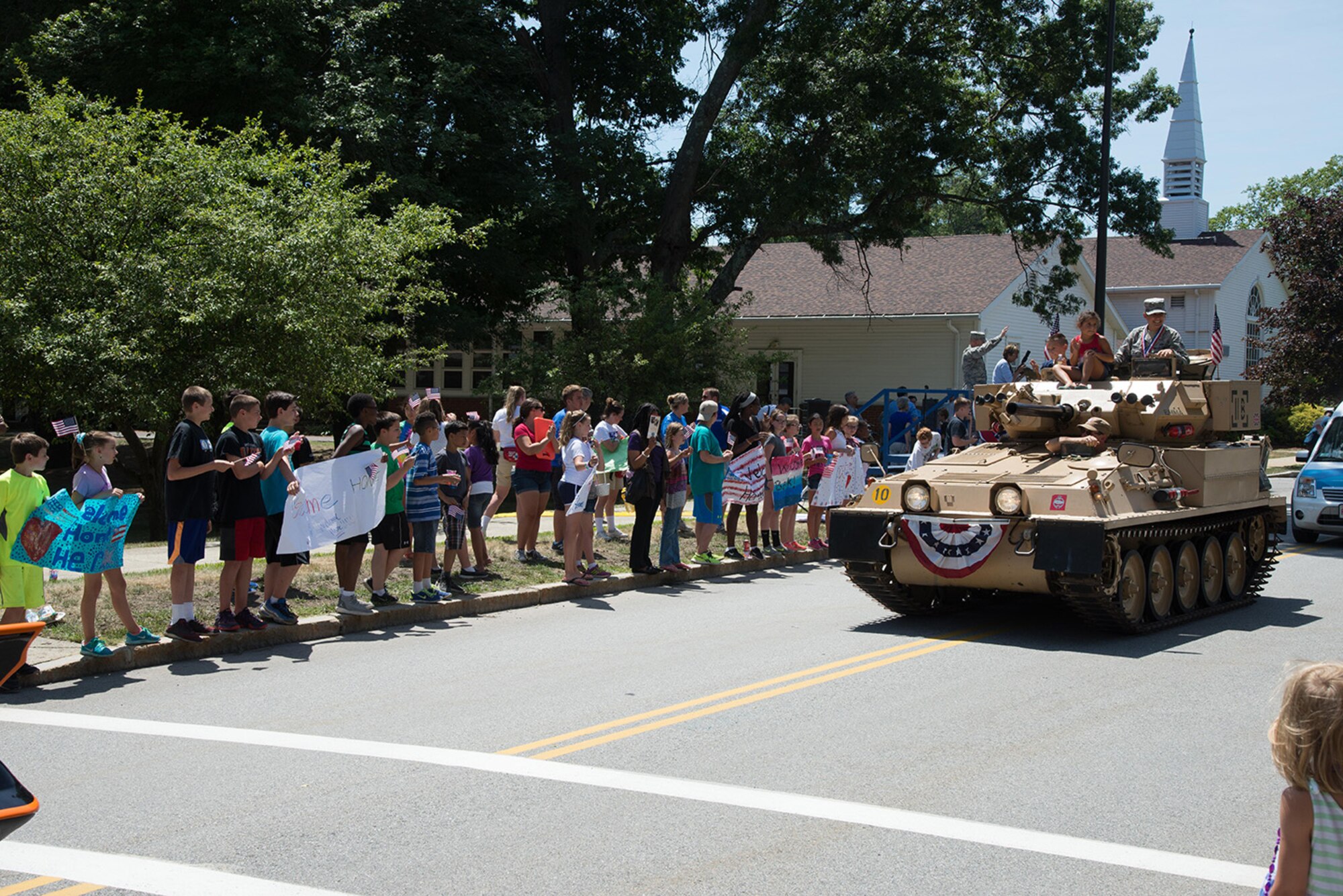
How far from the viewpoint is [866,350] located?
35188 mm

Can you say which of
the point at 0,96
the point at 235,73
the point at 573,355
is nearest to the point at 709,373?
the point at 573,355

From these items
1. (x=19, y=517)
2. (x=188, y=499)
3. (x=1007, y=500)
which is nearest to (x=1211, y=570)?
(x=1007, y=500)

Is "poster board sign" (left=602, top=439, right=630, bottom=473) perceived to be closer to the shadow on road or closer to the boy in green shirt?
the shadow on road

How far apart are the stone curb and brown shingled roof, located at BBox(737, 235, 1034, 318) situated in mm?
19816

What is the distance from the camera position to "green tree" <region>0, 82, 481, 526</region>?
16812 mm

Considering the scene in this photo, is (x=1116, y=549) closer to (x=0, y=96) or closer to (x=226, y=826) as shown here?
(x=226, y=826)

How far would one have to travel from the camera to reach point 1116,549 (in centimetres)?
1016

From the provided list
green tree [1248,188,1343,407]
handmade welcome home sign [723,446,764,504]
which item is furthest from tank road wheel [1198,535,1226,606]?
green tree [1248,188,1343,407]

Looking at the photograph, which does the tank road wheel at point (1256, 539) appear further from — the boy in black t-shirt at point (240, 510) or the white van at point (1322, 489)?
the boy in black t-shirt at point (240, 510)

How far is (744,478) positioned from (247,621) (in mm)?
6663

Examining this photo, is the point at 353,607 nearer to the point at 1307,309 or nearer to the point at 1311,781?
the point at 1311,781

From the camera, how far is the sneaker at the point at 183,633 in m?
9.37

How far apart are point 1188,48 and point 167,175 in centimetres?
4217

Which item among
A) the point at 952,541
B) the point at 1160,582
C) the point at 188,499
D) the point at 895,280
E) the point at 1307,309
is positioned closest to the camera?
the point at 188,499
